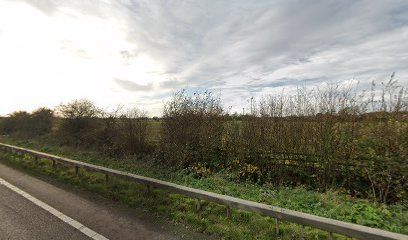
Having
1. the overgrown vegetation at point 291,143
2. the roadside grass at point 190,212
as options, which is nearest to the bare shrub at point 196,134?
the overgrown vegetation at point 291,143

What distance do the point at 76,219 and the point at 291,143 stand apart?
6.67 meters

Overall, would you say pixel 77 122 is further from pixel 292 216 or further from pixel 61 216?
pixel 292 216

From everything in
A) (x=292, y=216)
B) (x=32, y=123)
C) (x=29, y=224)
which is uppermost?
(x=32, y=123)

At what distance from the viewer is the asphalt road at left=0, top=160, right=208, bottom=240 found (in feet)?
16.6

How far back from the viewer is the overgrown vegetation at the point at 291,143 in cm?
706

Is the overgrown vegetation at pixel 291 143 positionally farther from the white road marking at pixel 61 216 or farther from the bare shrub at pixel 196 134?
the white road marking at pixel 61 216

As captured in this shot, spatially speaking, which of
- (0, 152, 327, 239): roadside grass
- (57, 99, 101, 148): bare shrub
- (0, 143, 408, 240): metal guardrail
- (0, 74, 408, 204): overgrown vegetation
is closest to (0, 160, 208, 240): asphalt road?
(0, 152, 327, 239): roadside grass

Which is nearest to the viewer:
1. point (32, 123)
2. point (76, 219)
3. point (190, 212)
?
point (76, 219)

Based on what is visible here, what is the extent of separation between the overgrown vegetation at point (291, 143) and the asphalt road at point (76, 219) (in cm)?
413

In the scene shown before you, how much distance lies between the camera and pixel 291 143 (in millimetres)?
9289

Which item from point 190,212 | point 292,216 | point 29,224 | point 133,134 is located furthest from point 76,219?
point 133,134

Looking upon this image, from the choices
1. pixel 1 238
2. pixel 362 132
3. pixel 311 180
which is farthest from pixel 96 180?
pixel 362 132

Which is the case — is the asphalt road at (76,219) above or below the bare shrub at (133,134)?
below

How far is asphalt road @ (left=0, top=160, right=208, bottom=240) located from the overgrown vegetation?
4.13 meters
